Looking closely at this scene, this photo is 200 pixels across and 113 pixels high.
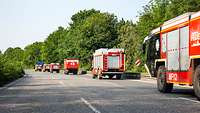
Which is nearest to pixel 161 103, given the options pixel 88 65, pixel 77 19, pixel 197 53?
pixel 197 53

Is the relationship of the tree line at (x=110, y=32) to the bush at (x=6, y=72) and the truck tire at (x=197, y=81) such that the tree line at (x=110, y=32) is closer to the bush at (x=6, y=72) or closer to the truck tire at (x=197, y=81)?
the bush at (x=6, y=72)

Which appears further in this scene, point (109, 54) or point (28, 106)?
point (109, 54)

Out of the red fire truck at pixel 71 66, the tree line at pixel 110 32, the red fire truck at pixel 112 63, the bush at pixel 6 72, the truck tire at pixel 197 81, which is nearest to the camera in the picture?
the truck tire at pixel 197 81

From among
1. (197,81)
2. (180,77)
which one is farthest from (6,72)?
(197,81)

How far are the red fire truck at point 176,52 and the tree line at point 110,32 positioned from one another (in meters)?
6.53

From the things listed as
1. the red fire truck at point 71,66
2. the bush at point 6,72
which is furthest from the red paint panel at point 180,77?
the red fire truck at point 71,66

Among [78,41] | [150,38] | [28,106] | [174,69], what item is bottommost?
[28,106]

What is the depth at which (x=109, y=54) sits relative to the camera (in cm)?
4478

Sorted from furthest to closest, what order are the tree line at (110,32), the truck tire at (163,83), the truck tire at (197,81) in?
the tree line at (110,32), the truck tire at (163,83), the truck tire at (197,81)

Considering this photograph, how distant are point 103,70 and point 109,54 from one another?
1667mm

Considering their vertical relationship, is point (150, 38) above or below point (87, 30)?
below

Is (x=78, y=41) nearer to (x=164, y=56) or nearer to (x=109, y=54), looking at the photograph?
(x=109, y=54)

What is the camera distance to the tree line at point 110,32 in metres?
57.0

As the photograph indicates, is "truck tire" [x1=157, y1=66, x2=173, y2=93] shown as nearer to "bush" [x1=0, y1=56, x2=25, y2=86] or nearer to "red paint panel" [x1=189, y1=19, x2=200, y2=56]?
"red paint panel" [x1=189, y1=19, x2=200, y2=56]
